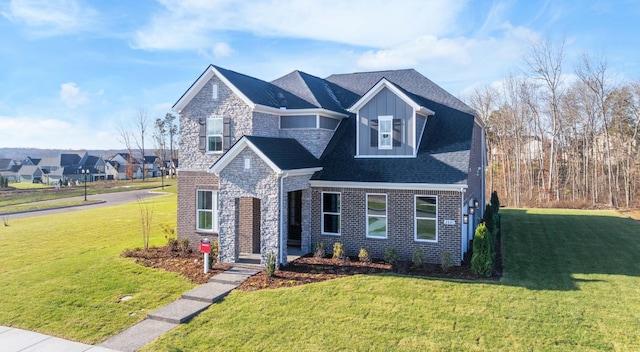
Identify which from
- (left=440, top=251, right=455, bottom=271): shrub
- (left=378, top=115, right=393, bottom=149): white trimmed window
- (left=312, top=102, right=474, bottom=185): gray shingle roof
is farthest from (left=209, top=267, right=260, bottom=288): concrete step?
(left=378, top=115, right=393, bottom=149): white trimmed window

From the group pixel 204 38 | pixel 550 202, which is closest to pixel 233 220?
pixel 204 38

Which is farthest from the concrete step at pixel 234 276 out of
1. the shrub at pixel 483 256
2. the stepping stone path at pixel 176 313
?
the shrub at pixel 483 256

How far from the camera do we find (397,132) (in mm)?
14922

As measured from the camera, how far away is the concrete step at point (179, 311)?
9227 millimetres

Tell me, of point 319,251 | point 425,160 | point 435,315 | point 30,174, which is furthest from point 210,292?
point 30,174

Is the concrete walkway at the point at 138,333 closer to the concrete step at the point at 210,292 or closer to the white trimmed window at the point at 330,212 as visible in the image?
the concrete step at the point at 210,292

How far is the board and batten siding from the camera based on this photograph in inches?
579

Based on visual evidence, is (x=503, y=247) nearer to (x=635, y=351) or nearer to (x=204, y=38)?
(x=635, y=351)

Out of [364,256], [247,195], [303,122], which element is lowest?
[364,256]

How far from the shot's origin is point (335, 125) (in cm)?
1731

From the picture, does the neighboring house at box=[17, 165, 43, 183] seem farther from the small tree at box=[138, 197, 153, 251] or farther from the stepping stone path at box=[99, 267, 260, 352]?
the stepping stone path at box=[99, 267, 260, 352]

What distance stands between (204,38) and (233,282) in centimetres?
1018

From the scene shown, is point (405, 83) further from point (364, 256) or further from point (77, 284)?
point (77, 284)

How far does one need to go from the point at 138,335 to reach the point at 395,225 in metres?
8.77
